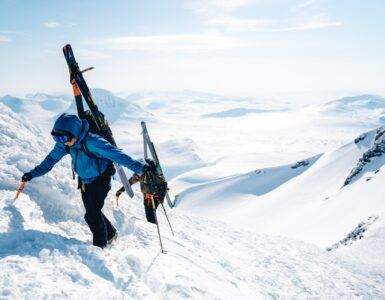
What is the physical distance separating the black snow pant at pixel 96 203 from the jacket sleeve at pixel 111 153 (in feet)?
Result: 2.45

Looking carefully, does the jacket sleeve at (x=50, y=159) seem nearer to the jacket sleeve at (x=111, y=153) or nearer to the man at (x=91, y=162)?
the man at (x=91, y=162)

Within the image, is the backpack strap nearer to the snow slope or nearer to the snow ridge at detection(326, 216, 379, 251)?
the snow ridge at detection(326, 216, 379, 251)

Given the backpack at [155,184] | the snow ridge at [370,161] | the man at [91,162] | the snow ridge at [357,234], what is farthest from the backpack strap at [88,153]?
the snow ridge at [370,161]

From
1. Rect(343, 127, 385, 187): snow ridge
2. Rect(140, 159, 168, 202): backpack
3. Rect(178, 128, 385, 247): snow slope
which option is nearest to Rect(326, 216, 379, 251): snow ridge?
Rect(178, 128, 385, 247): snow slope

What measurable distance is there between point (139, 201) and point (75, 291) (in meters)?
10.2

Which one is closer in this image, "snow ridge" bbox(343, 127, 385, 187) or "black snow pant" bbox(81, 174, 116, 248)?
"black snow pant" bbox(81, 174, 116, 248)

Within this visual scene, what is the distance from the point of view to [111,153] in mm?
7062

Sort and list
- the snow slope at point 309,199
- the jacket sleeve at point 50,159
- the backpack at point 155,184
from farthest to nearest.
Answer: the snow slope at point 309,199
the backpack at point 155,184
the jacket sleeve at point 50,159

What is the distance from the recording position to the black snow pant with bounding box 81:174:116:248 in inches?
301

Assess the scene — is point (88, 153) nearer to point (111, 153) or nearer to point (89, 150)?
point (89, 150)

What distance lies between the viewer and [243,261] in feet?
38.6

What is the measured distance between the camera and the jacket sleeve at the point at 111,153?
7.05m

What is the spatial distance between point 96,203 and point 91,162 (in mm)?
842

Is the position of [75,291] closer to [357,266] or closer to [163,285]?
[163,285]
